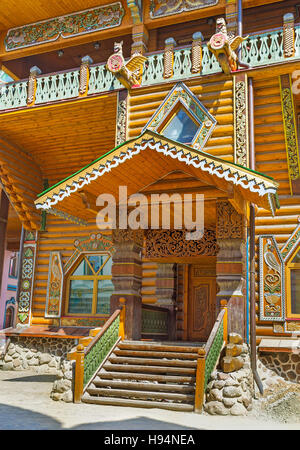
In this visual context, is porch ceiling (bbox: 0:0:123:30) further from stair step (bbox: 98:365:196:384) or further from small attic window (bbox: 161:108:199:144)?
stair step (bbox: 98:365:196:384)

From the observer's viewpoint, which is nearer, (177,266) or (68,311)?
(177,266)

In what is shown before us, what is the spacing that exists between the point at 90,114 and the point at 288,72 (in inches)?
215

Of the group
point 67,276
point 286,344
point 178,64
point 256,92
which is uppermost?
point 178,64

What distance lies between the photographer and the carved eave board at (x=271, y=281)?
35.1 ft

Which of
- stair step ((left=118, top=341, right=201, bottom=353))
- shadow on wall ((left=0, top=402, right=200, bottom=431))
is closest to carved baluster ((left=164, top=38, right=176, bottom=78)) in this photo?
stair step ((left=118, top=341, right=201, bottom=353))

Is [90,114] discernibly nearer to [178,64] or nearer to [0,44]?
[178,64]

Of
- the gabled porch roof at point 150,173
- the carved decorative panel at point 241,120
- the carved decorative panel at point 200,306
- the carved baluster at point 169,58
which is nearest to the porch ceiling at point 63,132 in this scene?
the carved baluster at point 169,58

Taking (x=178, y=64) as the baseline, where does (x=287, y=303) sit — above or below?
below

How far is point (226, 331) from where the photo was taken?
29.6ft

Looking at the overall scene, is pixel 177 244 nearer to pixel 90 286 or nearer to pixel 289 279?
pixel 289 279

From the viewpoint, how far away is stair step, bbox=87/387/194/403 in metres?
7.77

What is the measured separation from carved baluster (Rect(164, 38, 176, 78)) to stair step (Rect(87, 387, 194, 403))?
7.88 metres

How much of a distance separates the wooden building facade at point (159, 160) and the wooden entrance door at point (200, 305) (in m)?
0.03

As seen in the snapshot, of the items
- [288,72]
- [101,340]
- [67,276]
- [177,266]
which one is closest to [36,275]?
[67,276]
